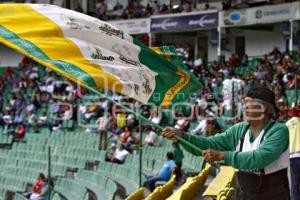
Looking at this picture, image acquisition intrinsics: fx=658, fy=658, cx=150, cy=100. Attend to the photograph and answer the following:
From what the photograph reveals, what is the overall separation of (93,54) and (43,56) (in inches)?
A: 18.2

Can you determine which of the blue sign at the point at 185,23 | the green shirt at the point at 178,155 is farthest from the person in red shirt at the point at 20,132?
the green shirt at the point at 178,155

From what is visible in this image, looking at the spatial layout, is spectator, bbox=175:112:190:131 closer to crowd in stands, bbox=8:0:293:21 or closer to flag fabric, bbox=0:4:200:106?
crowd in stands, bbox=8:0:293:21

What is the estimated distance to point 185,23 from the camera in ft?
81.8

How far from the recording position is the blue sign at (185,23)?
24109mm

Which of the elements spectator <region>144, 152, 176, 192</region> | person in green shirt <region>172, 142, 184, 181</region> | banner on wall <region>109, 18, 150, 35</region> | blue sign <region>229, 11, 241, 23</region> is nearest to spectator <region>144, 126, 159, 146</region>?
person in green shirt <region>172, 142, 184, 181</region>

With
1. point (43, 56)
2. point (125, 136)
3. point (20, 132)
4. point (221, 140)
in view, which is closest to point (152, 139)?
point (125, 136)

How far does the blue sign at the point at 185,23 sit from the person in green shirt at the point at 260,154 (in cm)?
2009

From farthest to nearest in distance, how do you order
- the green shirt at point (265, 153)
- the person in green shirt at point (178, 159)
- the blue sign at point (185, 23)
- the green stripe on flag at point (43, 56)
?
the blue sign at point (185, 23) < the person in green shirt at point (178, 159) < the green stripe on flag at point (43, 56) < the green shirt at point (265, 153)

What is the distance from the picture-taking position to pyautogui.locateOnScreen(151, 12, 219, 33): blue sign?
24109 millimetres

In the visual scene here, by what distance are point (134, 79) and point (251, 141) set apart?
1434 mm

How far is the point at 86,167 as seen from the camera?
51.6 feet

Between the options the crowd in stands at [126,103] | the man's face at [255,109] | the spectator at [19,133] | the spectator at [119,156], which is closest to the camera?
the man's face at [255,109]

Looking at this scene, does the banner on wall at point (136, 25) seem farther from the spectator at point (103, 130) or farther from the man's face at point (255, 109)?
the man's face at point (255, 109)

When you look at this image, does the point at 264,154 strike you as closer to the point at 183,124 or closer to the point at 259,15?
the point at 183,124
